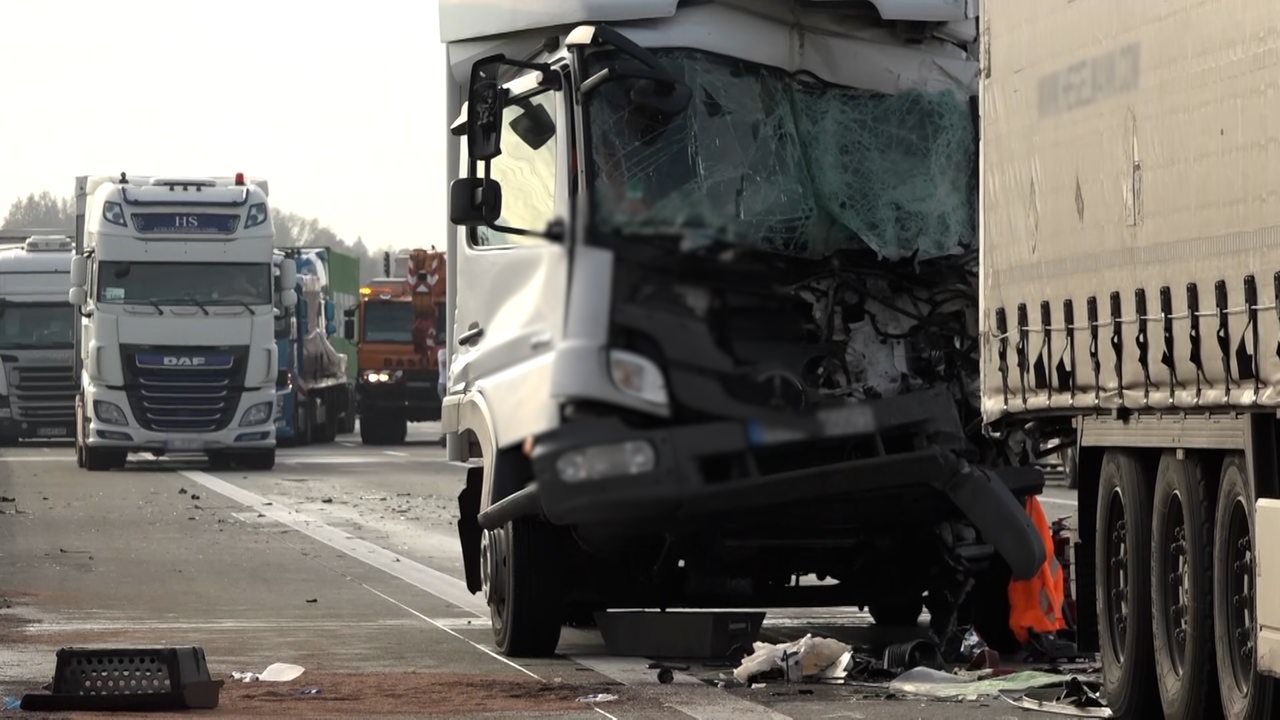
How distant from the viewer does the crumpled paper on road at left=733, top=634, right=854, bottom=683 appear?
12180 millimetres

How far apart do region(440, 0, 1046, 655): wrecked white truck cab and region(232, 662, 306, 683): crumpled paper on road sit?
22.9ft

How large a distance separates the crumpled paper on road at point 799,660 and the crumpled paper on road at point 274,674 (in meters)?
2.17

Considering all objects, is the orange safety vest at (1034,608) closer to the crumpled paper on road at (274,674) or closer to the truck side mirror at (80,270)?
the crumpled paper on road at (274,674)

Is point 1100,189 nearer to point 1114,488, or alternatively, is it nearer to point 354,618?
point 1114,488

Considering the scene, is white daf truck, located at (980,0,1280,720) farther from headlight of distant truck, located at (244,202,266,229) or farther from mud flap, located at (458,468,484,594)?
headlight of distant truck, located at (244,202,266,229)

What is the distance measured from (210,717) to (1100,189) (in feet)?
14.4

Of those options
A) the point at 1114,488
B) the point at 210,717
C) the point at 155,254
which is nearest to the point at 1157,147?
the point at 1114,488

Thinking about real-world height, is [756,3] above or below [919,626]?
above

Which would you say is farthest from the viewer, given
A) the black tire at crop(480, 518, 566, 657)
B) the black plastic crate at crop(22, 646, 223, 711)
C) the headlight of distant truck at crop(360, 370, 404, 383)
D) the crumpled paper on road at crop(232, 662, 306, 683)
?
the headlight of distant truck at crop(360, 370, 404, 383)

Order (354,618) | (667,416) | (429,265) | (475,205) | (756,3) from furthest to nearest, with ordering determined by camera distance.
Result: (429,265) → (354,618) → (756,3) → (475,205) → (667,416)

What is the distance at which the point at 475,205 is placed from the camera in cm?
393

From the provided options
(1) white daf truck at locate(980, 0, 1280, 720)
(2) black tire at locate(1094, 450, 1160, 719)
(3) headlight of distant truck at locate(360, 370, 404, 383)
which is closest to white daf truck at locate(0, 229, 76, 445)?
(3) headlight of distant truck at locate(360, 370, 404, 383)

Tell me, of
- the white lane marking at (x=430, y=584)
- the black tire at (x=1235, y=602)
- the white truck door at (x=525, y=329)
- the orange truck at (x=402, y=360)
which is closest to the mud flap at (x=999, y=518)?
the white truck door at (x=525, y=329)

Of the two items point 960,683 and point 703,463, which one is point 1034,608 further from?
point 703,463
